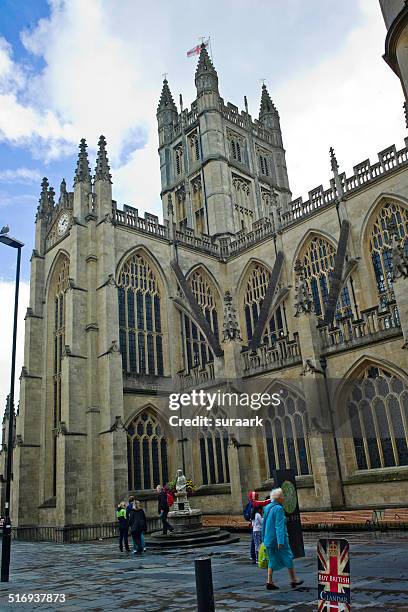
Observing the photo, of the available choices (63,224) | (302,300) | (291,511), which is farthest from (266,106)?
(291,511)

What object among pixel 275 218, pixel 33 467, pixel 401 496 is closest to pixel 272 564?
pixel 401 496

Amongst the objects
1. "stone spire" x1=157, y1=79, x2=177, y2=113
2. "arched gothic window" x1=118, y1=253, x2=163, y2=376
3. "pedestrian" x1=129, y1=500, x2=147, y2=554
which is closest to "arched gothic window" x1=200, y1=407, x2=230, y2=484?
"arched gothic window" x1=118, y1=253, x2=163, y2=376

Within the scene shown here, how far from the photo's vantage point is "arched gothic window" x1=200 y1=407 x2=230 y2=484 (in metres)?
24.3

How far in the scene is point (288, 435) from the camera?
69.2 ft

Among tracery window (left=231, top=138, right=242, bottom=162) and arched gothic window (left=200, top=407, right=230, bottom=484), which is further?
tracery window (left=231, top=138, right=242, bottom=162)

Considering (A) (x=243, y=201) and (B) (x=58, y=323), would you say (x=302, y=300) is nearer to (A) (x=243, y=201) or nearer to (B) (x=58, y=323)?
(B) (x=58, y=323)

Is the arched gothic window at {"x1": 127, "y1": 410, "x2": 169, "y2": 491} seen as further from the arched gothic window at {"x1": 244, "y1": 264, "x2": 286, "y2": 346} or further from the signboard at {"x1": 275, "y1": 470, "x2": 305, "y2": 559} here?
the signboard at {"x1": 275, "y1": 470, "x2": 305, "y2": 559}

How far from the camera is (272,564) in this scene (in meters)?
7.77

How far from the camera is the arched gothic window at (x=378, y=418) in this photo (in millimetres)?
17625

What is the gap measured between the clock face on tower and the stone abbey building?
0.41 feet

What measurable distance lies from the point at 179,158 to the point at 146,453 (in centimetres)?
2524

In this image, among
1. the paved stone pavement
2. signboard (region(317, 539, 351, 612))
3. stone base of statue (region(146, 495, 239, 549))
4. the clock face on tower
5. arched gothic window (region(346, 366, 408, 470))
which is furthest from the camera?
the clock face on tower

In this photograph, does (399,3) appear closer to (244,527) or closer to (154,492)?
(244,527)

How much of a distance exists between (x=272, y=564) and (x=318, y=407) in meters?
11.2
